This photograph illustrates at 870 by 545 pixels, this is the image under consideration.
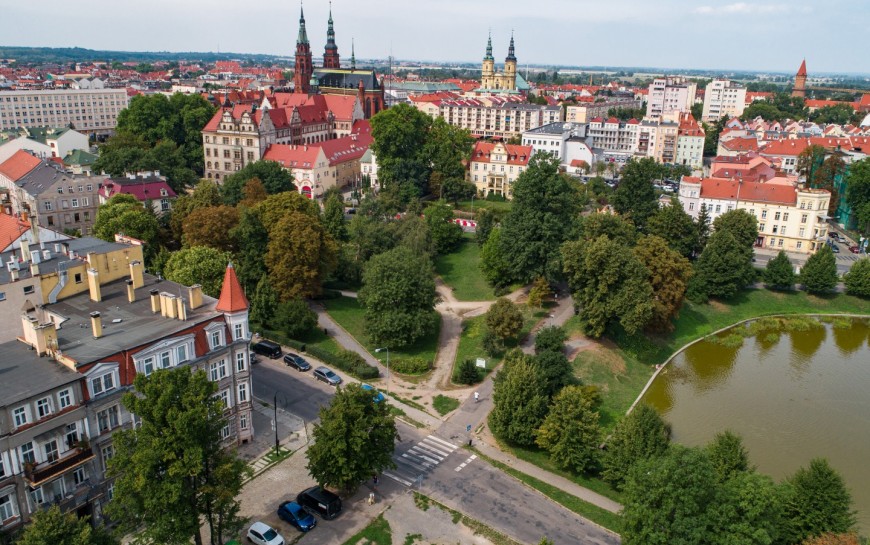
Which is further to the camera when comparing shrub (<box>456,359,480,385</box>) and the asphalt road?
shrub (<box>456,359,480,385</box>)

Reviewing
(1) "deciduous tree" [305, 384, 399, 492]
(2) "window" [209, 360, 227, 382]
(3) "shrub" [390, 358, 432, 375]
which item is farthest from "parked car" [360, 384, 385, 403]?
(2) "window" [209, 360, 227, 382]

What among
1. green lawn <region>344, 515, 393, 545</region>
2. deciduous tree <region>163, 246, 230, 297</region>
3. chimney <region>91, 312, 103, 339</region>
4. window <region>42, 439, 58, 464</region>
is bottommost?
green lawn <region>344, 515, 393, 545</region>

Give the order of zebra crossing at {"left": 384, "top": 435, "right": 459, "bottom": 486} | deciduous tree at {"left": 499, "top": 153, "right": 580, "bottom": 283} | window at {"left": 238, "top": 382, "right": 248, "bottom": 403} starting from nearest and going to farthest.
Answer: zebra crossing at {"left": 384, "top": 435, "right": 459, "bottom": 486}
window at {"left": 238, "top": 382, "right": 248, "bottom": 403}
deciduous tree at {"left": 499, "top": 153, "right": 580, "bottom": 283}

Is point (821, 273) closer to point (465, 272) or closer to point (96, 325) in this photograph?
point (465, 272)

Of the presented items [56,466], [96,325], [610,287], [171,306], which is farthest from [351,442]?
[610,287]

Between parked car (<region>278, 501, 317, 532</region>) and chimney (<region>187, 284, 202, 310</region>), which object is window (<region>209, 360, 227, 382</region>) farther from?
parked car (<region>278, 501, 317, 532</region>)

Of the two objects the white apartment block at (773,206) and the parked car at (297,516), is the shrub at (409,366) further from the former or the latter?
the white apartment block at (773,206)

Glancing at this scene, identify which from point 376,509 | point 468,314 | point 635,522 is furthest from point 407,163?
point 635,522
